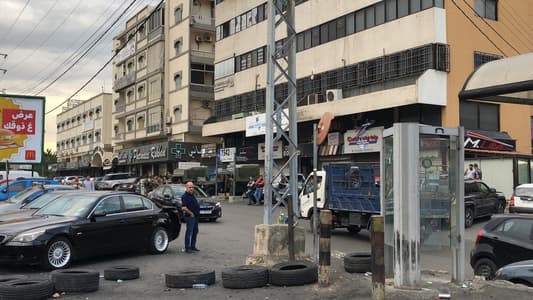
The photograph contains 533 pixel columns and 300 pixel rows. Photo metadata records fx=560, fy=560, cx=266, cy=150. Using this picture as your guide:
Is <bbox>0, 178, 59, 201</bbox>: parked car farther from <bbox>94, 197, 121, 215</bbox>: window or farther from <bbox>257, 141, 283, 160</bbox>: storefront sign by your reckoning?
<bbox>257, 141, 283, 160</bbox>: storefront sign

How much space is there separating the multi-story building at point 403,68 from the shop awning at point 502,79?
16950mm

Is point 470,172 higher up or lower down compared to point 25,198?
higher up

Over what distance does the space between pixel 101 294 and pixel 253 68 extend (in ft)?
124

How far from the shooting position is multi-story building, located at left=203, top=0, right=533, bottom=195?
1136 inches

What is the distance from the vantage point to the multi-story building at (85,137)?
87394 millimetres

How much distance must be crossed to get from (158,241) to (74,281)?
198 inches

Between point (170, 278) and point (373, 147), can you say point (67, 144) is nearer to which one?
point (373, 147)

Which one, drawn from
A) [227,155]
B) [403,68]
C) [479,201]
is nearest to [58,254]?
[479,201]

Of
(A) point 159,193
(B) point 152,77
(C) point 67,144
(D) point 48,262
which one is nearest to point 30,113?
(A) point 159,193

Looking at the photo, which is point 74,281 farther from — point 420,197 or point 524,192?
point 524,192

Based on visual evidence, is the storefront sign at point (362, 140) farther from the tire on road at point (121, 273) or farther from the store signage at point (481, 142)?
the tire on road at point (121, 273)

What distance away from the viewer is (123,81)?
73.7 m

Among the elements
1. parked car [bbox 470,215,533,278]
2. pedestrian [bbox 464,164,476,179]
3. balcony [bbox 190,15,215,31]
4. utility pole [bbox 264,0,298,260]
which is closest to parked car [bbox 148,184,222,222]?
utility pole [bbox 264,0,298,260]

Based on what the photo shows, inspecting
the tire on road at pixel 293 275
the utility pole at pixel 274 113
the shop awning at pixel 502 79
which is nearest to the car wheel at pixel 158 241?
the utility pole at pixel 274 113
